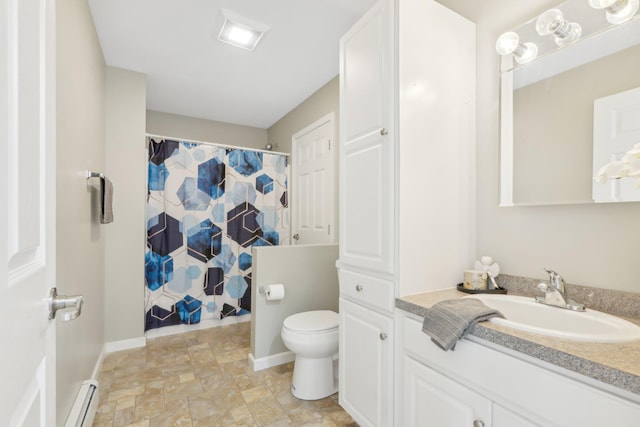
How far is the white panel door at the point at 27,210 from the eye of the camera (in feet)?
1.38

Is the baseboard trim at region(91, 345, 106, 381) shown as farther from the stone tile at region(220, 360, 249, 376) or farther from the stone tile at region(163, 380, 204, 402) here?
the stone tile at region(220, 360, 249, 376)

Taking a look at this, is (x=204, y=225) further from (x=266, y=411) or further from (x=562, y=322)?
A: (x=562, y=322)

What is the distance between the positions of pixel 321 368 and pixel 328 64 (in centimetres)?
235

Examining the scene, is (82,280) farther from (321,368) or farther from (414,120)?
(414,120)

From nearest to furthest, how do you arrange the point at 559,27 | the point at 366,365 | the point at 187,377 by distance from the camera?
the point at 559,27 < the point at 366,365 < the point at 187,377

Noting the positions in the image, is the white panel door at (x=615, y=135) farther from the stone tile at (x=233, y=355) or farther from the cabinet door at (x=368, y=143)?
the stone tile at (x=233, y=355)

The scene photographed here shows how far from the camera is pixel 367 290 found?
1.48 metres

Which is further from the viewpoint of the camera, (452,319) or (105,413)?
(105,413)

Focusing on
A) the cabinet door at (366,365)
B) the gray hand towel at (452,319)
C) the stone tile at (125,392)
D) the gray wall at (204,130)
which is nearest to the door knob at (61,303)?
the gray hand towel at (452,319)

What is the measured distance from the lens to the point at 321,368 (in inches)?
76.0

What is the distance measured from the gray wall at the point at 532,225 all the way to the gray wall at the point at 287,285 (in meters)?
1.30

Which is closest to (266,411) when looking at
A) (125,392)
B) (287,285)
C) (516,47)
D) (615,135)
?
(287,285)

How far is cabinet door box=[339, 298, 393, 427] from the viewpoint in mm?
1357

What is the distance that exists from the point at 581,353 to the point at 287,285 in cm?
189
